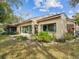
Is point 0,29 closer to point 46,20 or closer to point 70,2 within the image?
point 46,20

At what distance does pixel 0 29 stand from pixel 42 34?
32.0 metres

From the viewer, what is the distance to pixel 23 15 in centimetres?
7338

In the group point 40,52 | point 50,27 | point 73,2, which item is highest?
point 73,2

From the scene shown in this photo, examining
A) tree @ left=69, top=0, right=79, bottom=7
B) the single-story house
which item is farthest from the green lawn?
the single-story house

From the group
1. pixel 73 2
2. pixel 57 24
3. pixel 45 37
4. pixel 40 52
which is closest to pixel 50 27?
pixel 57 24

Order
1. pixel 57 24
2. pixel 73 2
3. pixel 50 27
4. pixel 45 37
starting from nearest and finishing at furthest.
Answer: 1. pixel 73 2
2. pixel 45 37
3. pixel 57 24
4. pixel 50 27

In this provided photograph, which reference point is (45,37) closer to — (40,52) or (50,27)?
(50,27)

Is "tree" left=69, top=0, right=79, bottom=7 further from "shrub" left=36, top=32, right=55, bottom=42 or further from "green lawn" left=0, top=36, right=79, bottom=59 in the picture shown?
"shrub" left=36, top=32, right=55, bottom=42

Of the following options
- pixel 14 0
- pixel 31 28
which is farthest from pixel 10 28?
pixel 14 0

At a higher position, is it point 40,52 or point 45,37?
point 45,37

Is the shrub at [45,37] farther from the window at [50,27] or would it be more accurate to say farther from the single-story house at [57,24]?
the window at [50,27]

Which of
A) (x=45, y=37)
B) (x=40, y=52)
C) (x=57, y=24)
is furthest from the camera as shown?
(x=57, y=24)

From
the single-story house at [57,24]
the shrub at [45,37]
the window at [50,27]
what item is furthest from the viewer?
the window at [50,27]

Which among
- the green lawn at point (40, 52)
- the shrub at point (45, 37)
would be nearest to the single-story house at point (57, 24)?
the shrub at point (45, 37)
